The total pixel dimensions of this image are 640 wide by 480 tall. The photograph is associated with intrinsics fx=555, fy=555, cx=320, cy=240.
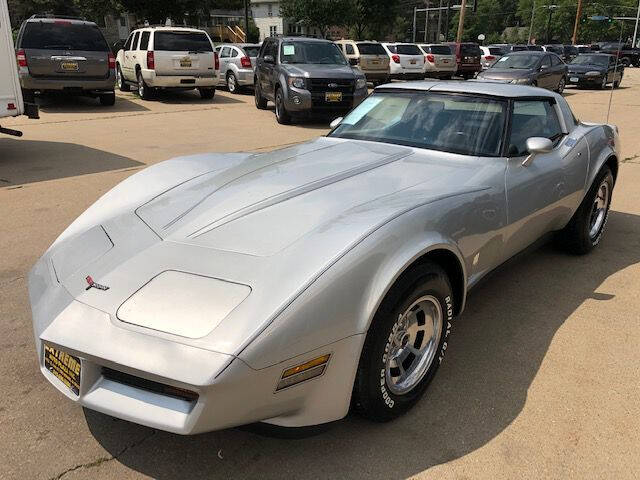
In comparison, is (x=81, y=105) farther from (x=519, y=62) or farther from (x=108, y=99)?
(x=519, y=62)

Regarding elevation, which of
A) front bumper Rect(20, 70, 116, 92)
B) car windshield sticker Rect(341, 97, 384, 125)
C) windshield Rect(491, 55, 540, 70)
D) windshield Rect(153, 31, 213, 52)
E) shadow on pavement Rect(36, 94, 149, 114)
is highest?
windshield Rect(153, 31, 213, 52)

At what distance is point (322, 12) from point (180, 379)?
138ft

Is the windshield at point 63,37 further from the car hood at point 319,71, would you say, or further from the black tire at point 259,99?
the car hood at point 319,71

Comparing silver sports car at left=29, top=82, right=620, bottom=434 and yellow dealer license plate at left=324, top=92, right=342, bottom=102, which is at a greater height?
silver sports car at left=29, top=82, right=620, bottom=434

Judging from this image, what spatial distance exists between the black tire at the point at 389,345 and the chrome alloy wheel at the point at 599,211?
2705mm

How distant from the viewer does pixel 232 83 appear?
18.2 metres

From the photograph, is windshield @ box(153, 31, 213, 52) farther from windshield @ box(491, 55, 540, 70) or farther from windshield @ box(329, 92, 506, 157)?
windshield @ box(329, 92, 506, 157)

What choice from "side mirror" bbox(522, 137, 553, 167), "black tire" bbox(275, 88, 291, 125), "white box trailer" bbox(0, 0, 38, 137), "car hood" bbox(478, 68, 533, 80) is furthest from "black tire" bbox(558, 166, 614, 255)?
"car hood" bbox(478, 68, 533, 80)

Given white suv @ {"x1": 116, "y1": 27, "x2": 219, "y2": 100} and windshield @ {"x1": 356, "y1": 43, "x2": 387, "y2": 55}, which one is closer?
white suv @ {"x1": 116, "y1": 27, "x2": 219, "y2": 100}

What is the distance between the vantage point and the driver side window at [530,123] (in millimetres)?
3639

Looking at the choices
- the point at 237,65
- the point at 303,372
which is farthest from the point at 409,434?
the point at 237,65

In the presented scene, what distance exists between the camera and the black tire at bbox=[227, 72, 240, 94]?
59.1 ft

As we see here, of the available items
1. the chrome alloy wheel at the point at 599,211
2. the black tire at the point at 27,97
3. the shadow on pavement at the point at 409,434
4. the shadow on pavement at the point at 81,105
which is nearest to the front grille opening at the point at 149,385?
the shadow on pavement at the point at 409,434

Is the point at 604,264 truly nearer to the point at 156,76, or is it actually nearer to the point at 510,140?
the point at 510,140
